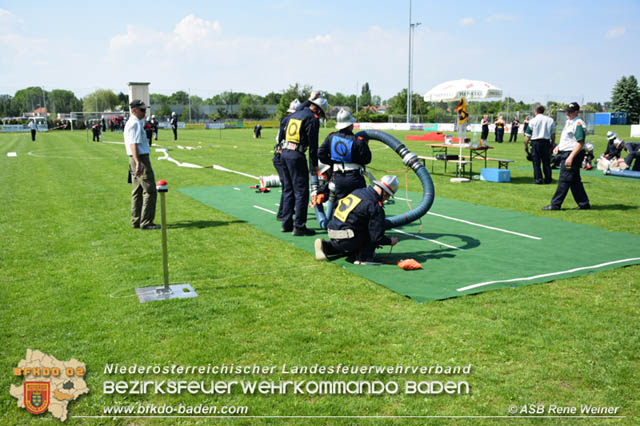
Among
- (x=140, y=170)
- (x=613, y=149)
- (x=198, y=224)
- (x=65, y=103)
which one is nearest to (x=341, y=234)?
(x=198, y=224)

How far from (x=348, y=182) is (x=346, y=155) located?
41cm

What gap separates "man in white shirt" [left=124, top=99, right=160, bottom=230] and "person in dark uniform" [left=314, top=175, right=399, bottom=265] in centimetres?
366

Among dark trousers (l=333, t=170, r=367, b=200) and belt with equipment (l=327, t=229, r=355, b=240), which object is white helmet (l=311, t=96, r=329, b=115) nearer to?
dark trousers (l=333, t=170, r=367, b=200)

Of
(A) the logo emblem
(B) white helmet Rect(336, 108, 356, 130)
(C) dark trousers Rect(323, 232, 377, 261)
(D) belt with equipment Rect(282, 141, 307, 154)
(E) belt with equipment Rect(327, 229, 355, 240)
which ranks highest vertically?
(B) white helmet Rect(336, 108, 356, 130)

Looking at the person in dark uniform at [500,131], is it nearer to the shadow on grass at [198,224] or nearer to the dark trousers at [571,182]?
the dark trousers at [571,182]

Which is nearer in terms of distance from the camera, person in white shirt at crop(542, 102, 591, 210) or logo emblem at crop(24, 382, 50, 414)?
logo emblem at crop(24, 382, 50, 414)

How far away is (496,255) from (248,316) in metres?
4.13

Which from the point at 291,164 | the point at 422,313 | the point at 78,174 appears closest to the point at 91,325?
the point at 422,313

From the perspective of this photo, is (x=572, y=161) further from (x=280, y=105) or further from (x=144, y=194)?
(x=280, y=105)

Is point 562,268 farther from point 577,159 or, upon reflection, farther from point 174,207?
point 174,207

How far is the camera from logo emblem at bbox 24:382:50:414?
12.2 ft

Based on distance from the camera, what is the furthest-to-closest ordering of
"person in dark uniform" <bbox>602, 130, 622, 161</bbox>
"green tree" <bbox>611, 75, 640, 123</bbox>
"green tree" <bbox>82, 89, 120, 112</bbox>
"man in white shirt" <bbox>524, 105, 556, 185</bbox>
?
"green tree" <bbox>82, 89, 120, 112</bbox>
"green tree" <bbox>611, 75, 640, 123</bbox>
"person in dark uniform" <bbox>602, 130, 622, 161</bbox>
"man in white shirt" <bbox>524, 105, 556, 185</bbox>

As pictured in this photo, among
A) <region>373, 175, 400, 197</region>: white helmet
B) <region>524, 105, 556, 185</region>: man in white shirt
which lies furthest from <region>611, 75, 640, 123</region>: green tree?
<region>373, 175, 400, 197</region>: white helmet

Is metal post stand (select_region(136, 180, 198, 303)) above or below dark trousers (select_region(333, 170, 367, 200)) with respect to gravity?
below
